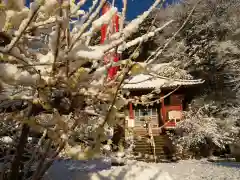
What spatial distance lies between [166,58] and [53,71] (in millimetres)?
17307

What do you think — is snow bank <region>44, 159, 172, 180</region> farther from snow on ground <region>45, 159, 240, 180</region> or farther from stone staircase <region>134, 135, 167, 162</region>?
stone staircase <region>134, 135, 167, 162</region>

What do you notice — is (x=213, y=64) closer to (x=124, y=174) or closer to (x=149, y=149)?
(x=149, y=149)

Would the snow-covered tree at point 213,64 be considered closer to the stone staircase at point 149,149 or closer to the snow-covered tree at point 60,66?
the stone staircase at point 149,149

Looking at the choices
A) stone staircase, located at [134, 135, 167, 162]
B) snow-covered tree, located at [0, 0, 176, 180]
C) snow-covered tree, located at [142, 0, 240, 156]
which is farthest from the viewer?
snow-covered tree, located at [142, 0, 240, 156]

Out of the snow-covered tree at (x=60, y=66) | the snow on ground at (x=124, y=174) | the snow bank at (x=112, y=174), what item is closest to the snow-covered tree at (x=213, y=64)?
the snow on ground at (x=124, y=174)

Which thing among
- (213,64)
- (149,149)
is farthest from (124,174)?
(213,64)

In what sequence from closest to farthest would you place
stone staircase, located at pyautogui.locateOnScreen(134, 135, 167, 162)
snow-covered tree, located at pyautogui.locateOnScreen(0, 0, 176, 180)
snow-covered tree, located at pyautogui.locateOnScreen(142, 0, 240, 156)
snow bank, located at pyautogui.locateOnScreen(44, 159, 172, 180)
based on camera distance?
snow-covered tree, located at pyautogui.locateOnScreen(0, 0, 176, 180), snow bank, located at pyautogui.locateOnScreen(44, 159, 172, 180), stone staircase, located at pyautogui.locateOnScreen(134, 135, 167, 162), snow-covered tree, located at pyautogui.locateOnScreen(142, 0, 240, 156)

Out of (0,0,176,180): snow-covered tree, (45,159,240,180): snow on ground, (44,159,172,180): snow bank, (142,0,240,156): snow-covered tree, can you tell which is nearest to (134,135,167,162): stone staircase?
(142,0,240,156): snow-covered tree

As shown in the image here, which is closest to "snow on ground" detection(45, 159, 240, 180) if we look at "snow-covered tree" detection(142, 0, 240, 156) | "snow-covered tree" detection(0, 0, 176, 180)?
"snow-covered tree" detection(0, 0, 176, 180)

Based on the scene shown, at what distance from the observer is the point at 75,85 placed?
1.59 meters

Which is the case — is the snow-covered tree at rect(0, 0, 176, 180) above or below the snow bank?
above

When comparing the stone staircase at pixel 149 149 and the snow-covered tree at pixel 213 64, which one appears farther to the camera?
the snow-covered tree at pixel 213 64

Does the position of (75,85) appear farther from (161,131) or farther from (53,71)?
(161,131)

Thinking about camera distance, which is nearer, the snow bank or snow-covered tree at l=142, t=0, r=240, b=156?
the snow bank
